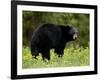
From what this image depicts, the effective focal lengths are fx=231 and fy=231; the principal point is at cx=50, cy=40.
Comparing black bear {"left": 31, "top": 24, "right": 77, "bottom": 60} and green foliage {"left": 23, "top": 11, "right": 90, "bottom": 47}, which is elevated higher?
green foliage {"left": 23, "top": 11, "right": 90, "bottom": 47}

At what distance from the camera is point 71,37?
2.36 metres

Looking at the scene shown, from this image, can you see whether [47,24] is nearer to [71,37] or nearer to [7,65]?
[71,37]

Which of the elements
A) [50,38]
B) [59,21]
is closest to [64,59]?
[50,38]

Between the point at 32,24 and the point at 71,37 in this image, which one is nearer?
the point at 32,24

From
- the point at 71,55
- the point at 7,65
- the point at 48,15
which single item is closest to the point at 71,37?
the point at 71,55

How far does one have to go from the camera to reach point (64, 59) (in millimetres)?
2328

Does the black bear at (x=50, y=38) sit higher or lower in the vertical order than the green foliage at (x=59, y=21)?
lower

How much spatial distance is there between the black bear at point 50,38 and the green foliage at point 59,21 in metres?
0.05

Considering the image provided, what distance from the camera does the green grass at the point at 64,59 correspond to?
2.19m

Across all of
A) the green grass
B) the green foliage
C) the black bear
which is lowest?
the green grass

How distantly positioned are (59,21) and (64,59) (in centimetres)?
38

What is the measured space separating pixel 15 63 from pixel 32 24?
40 cm

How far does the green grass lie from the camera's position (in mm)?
2189

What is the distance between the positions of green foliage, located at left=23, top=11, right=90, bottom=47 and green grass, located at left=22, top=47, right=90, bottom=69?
0.08 meters
